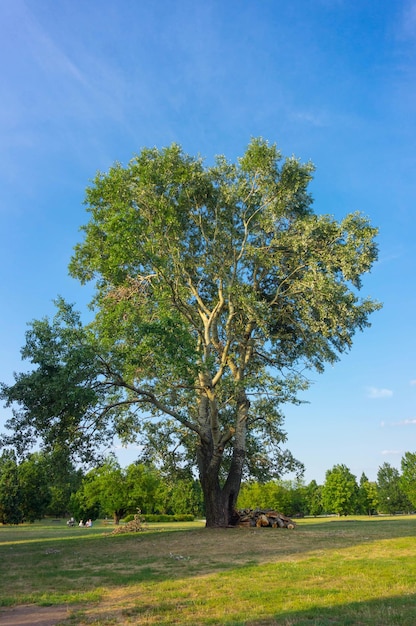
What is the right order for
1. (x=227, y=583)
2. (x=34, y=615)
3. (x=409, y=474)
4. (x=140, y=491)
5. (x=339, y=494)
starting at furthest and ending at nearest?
1. (x=409, y=474)
2. (x=339, y=494)
3. (x=140, y=491)
4. (x=227, y=583)
5. (x=34, y=615)

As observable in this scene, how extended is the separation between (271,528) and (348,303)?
13.4 m

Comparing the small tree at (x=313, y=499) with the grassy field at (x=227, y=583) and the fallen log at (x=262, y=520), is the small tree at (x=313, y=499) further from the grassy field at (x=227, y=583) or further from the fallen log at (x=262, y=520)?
the grassy field at (x=227, y=583)

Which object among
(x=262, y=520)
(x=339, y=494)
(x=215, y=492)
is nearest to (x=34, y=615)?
(x=215, y=492)

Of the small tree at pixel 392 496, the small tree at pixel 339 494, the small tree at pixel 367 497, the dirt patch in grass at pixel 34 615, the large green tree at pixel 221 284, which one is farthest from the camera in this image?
the small tree at pixel 392 496

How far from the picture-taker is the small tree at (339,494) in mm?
97375

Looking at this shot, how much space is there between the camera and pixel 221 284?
27.7 meters

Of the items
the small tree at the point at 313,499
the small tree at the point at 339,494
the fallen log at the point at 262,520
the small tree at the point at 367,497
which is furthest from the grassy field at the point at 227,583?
the small tree at the point at 313,499

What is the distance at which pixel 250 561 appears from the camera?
14.2 meters

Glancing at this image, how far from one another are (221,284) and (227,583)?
1884 cm

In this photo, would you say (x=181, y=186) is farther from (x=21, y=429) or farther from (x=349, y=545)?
(x=349, y=545)

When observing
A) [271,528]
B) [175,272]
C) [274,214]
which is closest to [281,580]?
[271,528]

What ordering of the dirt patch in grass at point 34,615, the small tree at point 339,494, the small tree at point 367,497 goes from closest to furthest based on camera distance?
1. the dirt patch in grass at point 34,615
2. the small tree at point 339,494
3. the small tree at point 367,497

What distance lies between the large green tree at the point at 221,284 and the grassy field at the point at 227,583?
7.72 metres

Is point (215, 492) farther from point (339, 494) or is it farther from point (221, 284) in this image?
point (339, 494)
